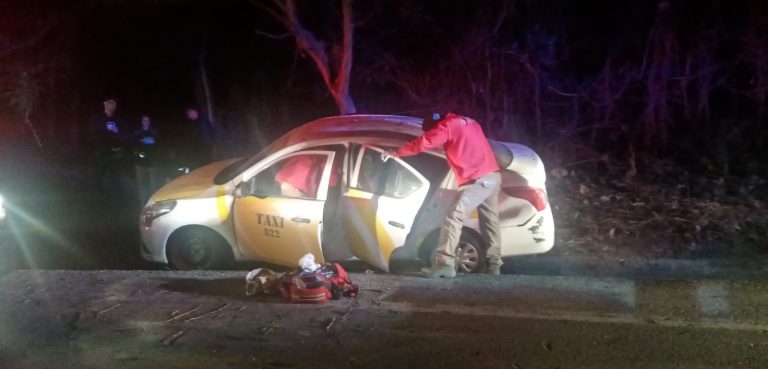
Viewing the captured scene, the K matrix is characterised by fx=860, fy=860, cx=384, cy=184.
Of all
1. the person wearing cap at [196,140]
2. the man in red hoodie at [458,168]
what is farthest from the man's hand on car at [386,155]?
the person wearing cap at [196,140]

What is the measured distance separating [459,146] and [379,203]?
0.84m

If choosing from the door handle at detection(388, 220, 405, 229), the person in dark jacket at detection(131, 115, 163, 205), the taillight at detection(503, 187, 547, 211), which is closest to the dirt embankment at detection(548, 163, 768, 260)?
the taillight at detection(503, 187, 547, 211)

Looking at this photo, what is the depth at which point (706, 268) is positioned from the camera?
822cm

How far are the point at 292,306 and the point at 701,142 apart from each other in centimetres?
1089

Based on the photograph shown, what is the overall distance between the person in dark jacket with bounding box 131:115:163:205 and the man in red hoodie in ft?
17.7

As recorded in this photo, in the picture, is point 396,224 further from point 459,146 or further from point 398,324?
point 398,324

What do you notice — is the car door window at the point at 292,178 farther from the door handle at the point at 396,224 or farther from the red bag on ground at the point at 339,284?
the red bag on ground at the point at 339,284

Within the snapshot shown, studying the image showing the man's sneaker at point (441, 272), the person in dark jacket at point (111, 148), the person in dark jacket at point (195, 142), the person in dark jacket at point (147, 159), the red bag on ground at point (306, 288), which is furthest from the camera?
the person in dark jacket at point (195, 142)

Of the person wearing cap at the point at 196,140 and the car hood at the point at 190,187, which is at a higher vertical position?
the person wearing cap at the point at 196,140

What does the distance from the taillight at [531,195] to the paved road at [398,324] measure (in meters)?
0.66

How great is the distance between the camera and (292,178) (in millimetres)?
7750

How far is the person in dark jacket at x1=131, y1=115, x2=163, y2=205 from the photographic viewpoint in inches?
461

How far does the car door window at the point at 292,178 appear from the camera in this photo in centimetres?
769

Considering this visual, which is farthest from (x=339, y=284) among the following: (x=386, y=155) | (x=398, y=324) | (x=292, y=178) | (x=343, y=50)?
(x=343, y=50)
